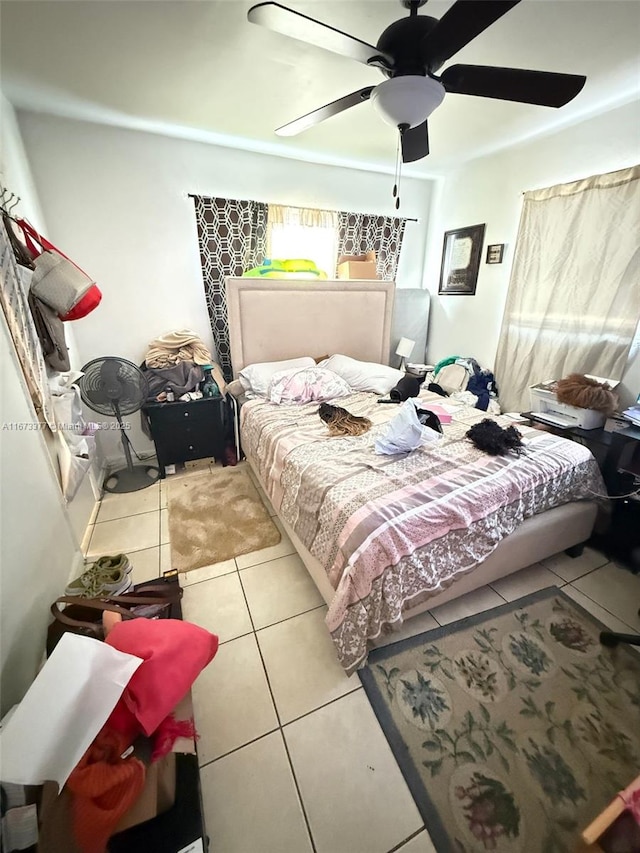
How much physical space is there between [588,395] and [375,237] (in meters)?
2.47

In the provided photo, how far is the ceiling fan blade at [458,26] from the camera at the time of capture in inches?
36.8

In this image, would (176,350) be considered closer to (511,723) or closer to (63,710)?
(63,710)

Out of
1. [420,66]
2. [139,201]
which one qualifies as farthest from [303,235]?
[420,66]

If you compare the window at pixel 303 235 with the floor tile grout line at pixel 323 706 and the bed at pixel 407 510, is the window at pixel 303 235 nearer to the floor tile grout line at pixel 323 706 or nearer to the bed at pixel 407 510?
the bed at pixel 407 510

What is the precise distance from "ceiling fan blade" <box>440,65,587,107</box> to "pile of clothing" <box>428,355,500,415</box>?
1900 millimetres

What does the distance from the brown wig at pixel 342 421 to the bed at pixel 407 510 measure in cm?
6

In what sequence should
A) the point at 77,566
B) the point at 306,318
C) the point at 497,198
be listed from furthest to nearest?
the point at 306,318 → the point at 497,198 → the point at 77,566

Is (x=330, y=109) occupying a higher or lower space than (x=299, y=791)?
higher

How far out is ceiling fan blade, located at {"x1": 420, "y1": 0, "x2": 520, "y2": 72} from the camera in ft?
3.06

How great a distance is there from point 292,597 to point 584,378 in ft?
7.27

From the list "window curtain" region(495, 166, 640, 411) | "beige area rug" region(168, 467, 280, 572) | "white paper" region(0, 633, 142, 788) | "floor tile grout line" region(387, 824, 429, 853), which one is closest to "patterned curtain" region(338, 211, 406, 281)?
"window curtain" region(495, 166, 640, 411)

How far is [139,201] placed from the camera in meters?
2.59

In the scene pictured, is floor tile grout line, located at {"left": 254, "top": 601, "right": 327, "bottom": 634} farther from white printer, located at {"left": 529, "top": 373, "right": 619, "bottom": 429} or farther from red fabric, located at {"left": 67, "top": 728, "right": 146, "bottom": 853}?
white printer, located at {"left": 529, "top": 373, "right": 619, "bottom": 429}

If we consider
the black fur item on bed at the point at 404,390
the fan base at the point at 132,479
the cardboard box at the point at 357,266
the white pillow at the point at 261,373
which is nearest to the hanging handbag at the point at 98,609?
the fan base at the point at 132,479
